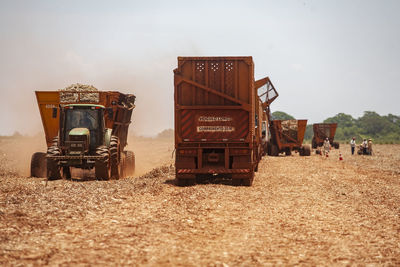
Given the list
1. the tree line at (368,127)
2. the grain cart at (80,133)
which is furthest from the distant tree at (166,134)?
the grain cart at (80,133)

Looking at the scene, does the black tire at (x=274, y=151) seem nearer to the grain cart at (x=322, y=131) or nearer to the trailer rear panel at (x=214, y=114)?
the grain cart at (x=322, y=131)

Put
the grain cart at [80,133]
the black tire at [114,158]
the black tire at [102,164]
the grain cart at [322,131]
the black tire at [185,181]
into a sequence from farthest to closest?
the grain cart at [322,131] → the black tire at [114,158] → the grain cart at [80,133] → the black tire at [102,164] → the black tire at [185,181]

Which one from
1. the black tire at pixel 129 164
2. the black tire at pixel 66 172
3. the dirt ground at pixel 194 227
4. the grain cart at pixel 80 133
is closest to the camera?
the dirt ground at pixel 194 227

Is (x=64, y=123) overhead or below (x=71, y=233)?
overhead

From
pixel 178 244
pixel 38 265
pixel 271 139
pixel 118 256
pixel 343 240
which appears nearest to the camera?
pixel 38 265

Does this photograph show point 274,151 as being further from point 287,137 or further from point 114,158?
point 114,158

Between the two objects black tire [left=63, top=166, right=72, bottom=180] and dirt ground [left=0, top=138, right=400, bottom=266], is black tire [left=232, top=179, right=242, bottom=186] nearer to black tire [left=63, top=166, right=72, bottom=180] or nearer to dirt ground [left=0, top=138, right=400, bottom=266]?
dirt ground [left=0, top=138, right=400, bottom=266]

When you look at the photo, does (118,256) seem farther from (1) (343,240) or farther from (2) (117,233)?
(1) (343,240)

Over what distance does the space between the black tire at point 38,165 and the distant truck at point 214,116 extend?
6393 millimetres

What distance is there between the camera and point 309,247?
6.61m

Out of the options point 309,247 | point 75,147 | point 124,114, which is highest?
point 124,114

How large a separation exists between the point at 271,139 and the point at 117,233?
93.4 ft

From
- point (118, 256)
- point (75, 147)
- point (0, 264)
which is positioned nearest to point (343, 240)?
point (118, 256)

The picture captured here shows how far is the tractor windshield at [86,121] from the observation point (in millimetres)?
15109
